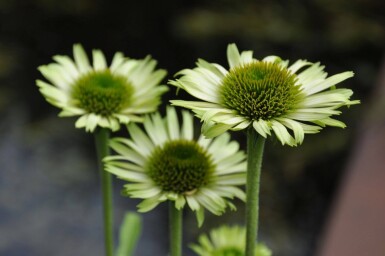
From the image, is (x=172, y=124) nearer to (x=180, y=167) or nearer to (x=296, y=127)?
(x=180, y=167)

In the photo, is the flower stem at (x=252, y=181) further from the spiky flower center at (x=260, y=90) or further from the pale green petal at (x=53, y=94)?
the pale green petal at (x=53, y=94)

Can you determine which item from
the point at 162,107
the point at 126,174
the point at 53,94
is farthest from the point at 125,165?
the point at 162,107

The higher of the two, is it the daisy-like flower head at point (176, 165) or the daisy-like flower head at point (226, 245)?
the daisy-like flower head at point (176, 165)

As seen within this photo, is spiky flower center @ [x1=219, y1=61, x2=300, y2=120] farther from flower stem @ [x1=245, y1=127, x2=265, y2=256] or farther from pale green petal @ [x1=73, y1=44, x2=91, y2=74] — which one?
pale green petal @ [x1=73, y1=44, x2=91, y2=74]

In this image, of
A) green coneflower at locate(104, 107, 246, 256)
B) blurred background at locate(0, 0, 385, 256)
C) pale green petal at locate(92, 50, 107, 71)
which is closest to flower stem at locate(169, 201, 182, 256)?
green coneflower at locate(104, 107, 246, 256)

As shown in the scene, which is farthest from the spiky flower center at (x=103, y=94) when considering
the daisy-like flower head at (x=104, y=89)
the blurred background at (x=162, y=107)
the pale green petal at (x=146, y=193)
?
the blurred background at (x=162, y=107)

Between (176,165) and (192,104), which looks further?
(176,165)

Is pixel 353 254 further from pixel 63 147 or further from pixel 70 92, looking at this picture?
pixel 63 147

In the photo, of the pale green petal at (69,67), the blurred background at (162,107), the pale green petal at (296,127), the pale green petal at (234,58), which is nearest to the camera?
the pale green petal at (296,127)
